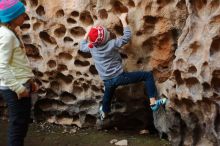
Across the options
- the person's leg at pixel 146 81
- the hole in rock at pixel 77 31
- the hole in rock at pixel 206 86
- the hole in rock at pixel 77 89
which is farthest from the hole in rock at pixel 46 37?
the hole in rock at pixel 206 86

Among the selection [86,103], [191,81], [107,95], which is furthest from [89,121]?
[191,81]

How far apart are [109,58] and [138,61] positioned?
0.29 metres

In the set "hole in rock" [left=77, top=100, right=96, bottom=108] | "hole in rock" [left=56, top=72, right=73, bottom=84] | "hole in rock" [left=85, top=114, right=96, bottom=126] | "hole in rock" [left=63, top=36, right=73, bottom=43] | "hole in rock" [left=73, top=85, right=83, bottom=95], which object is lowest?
"hole in rock" [left=85, top=114, right=96, bottom=126]

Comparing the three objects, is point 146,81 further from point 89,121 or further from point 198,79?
point 89,121

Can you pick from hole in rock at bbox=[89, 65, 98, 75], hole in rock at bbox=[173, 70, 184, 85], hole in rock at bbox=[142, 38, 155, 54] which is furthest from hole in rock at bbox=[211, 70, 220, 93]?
hole in rock at bbox=[89, 65, 98, 75]

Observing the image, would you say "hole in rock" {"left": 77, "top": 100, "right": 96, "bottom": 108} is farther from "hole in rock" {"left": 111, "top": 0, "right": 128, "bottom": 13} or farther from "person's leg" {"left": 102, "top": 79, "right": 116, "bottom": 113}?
"hole in rock" {"left": 111, "top": 0, "right": 128, "bottom": 13}

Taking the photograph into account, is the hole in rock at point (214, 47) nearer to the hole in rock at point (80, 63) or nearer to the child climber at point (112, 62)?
the child climber at point (112, 62)

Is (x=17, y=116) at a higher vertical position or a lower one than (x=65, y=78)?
lower

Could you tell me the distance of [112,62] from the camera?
3850mm

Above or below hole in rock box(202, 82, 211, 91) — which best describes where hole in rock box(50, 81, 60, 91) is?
above

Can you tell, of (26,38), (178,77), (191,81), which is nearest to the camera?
(191,81)

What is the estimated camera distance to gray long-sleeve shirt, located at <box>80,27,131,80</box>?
380 cm

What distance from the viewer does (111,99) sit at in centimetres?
410

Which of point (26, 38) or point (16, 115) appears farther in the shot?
point (26, 38)
